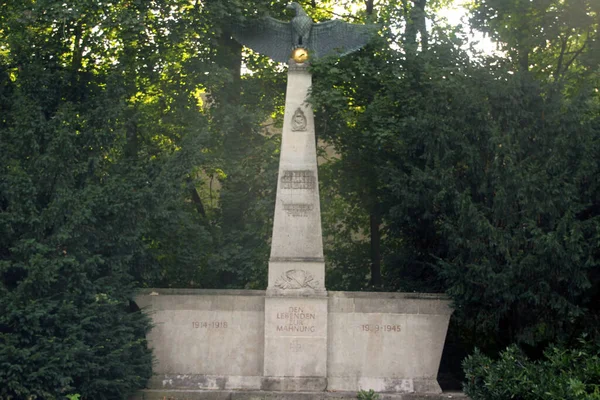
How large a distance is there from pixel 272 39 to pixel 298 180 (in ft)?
10.9

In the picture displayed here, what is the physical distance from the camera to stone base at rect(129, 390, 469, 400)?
50.4ft

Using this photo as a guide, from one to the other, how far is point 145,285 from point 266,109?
6.63 meters

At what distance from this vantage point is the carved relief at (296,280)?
15906mm

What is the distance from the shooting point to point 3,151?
48.0 ft

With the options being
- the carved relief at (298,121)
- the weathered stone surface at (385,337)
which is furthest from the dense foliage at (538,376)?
the carved relief at (298,121)

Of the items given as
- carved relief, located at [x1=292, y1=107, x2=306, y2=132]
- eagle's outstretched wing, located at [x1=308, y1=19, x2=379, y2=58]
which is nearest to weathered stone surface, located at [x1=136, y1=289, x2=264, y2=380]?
carved relief, located at [x1=292, y1=107, x2=306, y2=132]

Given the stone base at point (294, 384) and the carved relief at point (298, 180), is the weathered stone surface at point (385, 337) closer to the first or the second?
the stone base at point (294, 384)

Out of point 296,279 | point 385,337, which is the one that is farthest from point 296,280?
point 385,337

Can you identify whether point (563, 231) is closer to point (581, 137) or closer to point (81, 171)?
point (581, 137)

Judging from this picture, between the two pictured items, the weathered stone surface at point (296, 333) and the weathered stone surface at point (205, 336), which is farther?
the weathered stone surface at point (205, 336)

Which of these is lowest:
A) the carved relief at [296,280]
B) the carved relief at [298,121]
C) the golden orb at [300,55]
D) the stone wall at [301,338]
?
the stone wall at [301,338]

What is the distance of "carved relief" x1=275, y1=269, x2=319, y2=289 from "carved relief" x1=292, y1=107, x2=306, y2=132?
108 inches

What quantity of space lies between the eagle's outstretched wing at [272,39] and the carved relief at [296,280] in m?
4.42

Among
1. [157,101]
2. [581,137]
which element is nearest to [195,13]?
[157,101]
